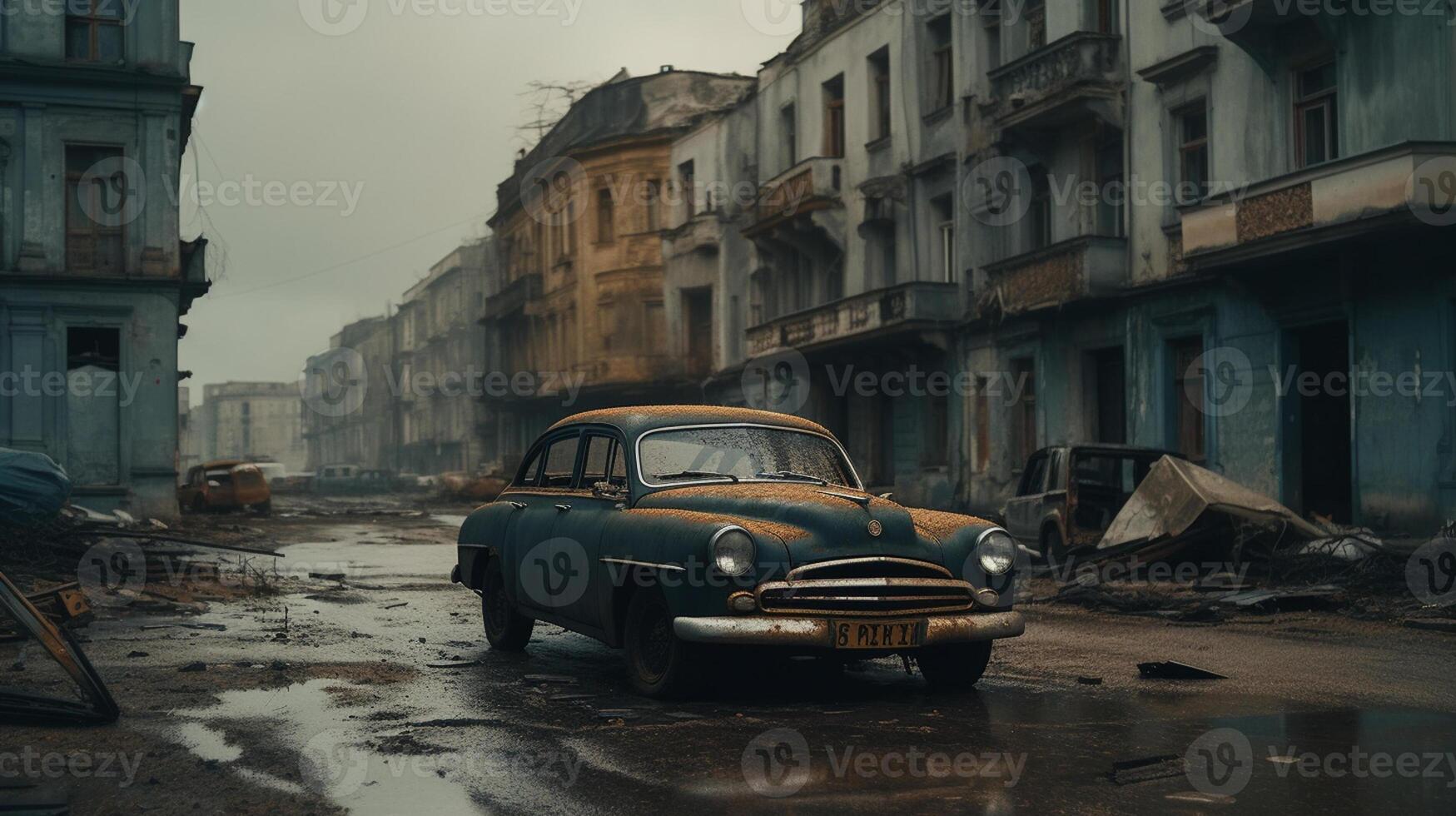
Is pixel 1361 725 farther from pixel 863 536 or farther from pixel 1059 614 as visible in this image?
pixel 1059 614

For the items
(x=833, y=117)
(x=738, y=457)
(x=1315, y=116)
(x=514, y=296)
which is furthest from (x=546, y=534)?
(x=514, y=296)

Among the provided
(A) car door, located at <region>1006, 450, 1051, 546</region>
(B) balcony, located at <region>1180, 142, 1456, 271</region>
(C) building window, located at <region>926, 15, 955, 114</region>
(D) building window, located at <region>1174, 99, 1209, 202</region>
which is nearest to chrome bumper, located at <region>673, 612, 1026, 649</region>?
(A) car door, located at <region>1006, 450, 1051, 546</region>

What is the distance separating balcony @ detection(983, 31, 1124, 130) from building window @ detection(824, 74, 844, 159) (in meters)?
8.63

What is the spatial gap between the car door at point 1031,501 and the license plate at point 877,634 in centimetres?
1063

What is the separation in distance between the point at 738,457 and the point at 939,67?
23.4 metres

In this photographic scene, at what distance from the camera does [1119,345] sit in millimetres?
24703

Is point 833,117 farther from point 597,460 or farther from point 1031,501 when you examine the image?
point 597,460

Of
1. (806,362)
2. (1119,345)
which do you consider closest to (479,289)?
(806,362)

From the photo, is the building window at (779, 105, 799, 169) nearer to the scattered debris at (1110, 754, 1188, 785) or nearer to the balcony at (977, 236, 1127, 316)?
the balcony at (977, 236, 1127, 316)

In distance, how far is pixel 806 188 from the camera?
34438mm

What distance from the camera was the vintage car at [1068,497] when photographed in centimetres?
1691

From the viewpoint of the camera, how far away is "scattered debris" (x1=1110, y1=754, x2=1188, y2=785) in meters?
5.55

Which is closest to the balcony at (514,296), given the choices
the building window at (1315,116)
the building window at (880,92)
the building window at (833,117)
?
the building window at (833,117)

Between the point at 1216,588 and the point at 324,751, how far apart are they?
1055 centimetres
